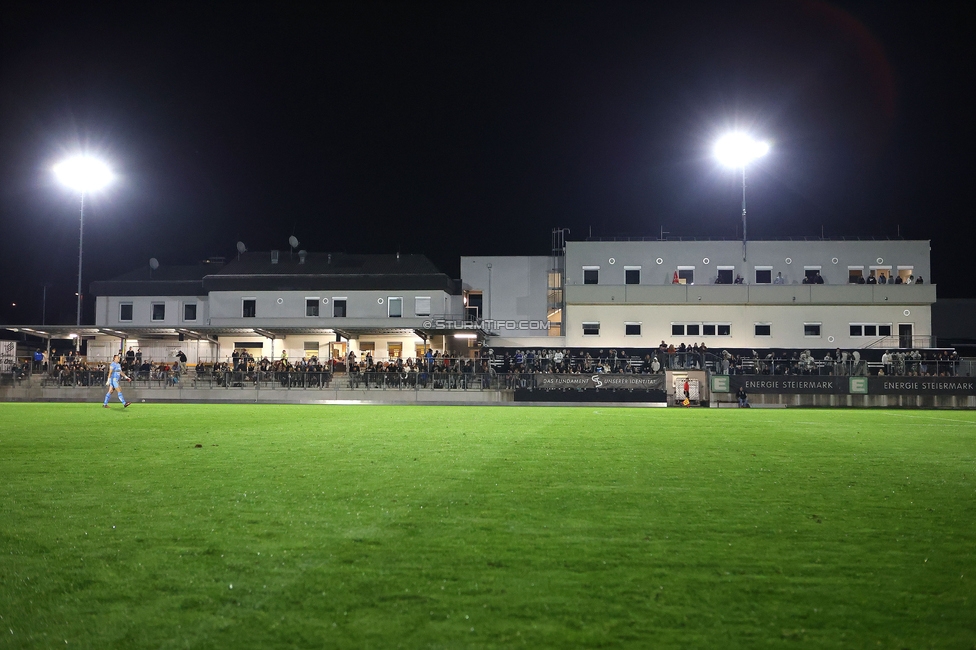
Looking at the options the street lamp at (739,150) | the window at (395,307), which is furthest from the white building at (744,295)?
the street lamp at (739,150)

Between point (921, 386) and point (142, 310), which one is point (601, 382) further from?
point (142, 310)

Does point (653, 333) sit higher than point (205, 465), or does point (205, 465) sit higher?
point (653, 333)

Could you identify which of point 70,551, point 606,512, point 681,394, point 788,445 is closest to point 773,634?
point 606,512

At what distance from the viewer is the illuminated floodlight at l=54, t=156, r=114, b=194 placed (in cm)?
4388

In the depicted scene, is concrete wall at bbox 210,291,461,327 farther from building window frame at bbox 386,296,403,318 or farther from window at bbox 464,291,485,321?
window at bbox 464,291,485,321

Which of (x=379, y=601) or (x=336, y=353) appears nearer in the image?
(x=379, y=601)

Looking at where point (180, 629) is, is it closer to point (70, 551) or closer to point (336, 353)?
point (70, 551)

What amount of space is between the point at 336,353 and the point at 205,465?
138 ft

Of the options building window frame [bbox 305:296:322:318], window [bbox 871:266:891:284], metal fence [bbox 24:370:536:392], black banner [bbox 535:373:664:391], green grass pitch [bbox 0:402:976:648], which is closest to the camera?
green grass pitch [bbox 0:402:976:648]

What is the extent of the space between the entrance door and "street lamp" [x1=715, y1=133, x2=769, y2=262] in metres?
16.4

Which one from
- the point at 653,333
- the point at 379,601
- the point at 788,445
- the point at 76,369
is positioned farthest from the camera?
the point at 653,333

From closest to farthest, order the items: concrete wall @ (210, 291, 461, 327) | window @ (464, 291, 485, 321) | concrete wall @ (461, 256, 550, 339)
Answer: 1. concrete wall @ (210, 291, 461, 327)
2. concrete wall @ (461, 256, 550, 339)
3. window @ (464, 291, 485, 321)

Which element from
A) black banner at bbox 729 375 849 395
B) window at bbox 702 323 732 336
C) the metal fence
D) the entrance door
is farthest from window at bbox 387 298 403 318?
the entrance door

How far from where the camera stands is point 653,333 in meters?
51.1
